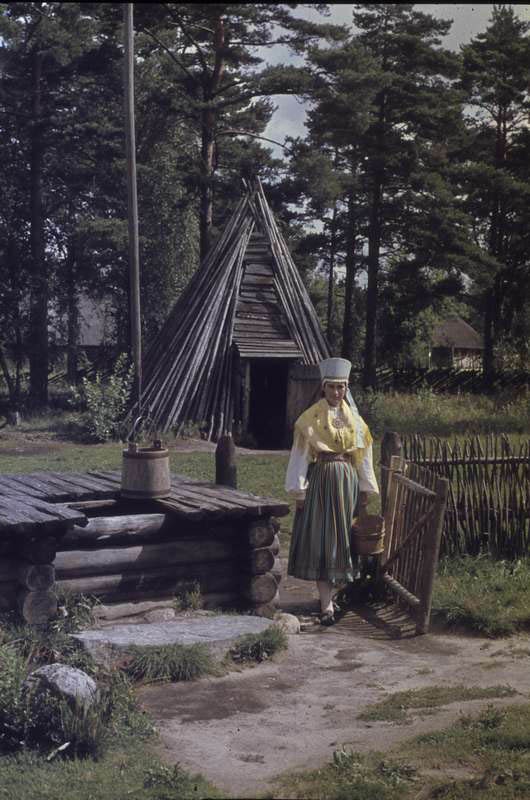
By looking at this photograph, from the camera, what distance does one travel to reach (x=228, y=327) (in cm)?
1819

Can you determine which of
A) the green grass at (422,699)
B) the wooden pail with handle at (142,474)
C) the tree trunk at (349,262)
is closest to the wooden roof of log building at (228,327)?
the tree trunk at (349,262)

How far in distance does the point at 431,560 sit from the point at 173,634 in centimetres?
181

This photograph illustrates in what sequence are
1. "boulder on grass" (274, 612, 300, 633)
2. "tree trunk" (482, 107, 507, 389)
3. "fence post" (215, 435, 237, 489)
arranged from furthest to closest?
"tree trunk" (482, 107, 507, 389)
"fence post" (215, 435, 237, 489)
"boulder on grass" (274, 612, 300, 633)

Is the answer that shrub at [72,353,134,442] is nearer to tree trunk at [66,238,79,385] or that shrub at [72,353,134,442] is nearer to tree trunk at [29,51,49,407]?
tree trunk at [29,51,49,407]

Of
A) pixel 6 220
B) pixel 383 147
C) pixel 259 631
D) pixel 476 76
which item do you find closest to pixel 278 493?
pixel 259 631

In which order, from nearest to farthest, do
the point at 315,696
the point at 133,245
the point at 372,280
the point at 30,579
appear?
1. the point at 315,696
2. the point at 30,579
3. the point at 133,245
4. the point at 372,280

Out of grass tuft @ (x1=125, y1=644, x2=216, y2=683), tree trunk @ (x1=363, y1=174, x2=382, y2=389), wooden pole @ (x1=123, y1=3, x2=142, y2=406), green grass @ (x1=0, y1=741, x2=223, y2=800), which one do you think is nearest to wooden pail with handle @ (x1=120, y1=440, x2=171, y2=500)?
grass tuft @ (x1=125, y1=644, x2=216, y2=683)

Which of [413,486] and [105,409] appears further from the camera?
[105,409]

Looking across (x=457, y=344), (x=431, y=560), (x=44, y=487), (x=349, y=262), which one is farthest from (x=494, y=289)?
(x=44, y=487)

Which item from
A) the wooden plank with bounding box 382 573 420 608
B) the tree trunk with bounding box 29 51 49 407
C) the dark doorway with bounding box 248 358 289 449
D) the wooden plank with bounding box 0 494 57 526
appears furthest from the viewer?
the tree trunk with bounding box 29 51 49 407

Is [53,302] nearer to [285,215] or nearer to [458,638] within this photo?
[285,215]

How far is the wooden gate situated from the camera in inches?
267

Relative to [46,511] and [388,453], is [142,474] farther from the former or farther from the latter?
[388,453]

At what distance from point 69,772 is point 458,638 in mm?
3207
